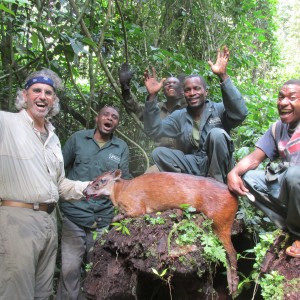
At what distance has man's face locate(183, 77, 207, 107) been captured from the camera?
215 inches

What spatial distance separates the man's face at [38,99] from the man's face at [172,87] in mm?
2668

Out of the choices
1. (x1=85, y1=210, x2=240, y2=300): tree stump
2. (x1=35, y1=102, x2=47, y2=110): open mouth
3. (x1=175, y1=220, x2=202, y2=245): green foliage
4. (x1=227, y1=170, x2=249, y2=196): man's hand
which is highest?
(x1=35, y1=102, x2=47, y2=110): open mouth

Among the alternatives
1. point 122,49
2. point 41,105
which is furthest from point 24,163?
point 122,49

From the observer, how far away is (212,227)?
434 centimetres

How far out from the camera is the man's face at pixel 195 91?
17.9 ft

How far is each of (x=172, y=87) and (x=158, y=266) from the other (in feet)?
12.1

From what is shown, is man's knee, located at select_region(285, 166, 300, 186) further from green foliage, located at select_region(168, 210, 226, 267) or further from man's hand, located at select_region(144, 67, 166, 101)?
man's hand, located at select_region(144, 67, 166, 101)

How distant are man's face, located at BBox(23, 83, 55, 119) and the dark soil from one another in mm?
1771

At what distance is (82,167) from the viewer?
5.78m

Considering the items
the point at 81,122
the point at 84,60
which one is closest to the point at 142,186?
the point at 81,122

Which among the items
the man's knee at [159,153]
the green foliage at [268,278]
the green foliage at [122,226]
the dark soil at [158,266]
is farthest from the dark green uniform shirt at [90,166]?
the green foliage at [268,278]

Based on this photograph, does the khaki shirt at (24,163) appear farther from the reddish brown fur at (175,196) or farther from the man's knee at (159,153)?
the man's knee at (159,153)

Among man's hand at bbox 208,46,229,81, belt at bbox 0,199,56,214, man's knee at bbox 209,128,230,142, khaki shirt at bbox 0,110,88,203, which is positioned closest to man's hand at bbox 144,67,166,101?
man's hand at bbox 208,46,229,81

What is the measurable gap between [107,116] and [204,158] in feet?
5.78
